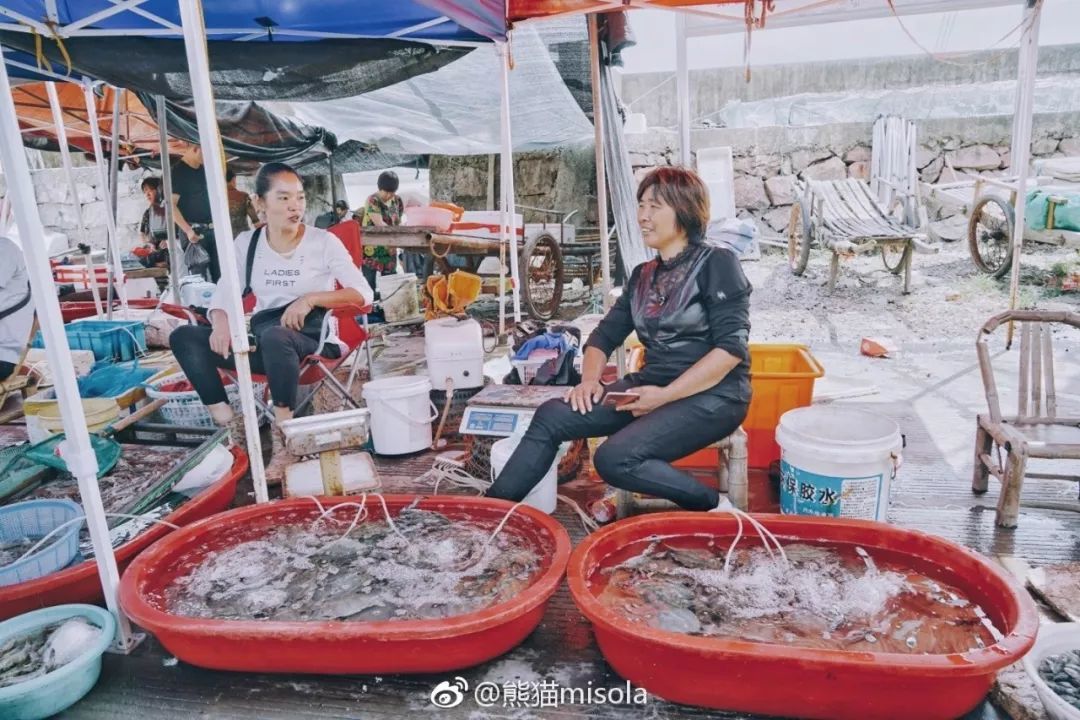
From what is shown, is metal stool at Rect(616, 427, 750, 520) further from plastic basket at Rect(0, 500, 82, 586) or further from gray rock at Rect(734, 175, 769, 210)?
gray rock at Rect(734, 175, 769, 210)

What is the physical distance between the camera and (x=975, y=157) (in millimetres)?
10516

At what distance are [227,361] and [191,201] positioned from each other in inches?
203

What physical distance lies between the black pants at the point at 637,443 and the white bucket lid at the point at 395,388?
3.87ft

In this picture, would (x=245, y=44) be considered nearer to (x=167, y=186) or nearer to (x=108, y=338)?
(x=167, y=186)

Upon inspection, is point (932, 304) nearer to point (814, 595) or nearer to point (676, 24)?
point (676, 24)

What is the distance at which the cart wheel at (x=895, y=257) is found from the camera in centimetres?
792

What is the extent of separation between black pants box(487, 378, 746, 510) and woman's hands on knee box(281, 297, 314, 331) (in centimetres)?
153

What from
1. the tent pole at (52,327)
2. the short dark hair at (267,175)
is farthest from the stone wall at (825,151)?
the tent pole at (52,327)

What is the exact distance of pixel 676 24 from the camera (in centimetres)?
507

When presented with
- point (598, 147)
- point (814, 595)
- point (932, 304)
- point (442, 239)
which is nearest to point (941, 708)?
point (814, 595)

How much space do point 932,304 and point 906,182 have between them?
3619 millimetres

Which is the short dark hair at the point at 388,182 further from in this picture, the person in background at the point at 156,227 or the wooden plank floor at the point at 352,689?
the wooden plank floor at the point at 352,689

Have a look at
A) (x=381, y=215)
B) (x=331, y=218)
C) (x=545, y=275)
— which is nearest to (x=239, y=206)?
(x=331, y=218)

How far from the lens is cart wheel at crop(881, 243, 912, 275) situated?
7918 mm
